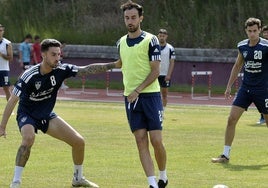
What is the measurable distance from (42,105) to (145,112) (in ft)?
4.95

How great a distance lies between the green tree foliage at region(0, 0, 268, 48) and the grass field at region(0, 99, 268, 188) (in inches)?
601

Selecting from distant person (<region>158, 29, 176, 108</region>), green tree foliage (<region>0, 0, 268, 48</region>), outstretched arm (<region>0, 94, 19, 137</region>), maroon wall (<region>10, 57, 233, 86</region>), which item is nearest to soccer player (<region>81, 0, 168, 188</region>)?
outstretched arm (<region>0, 94, 19, 137</region>)

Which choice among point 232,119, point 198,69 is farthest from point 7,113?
point 198,69

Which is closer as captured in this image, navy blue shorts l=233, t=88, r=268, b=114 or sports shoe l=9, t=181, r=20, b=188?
sports shoe l=9, t=181, r=20, b=188

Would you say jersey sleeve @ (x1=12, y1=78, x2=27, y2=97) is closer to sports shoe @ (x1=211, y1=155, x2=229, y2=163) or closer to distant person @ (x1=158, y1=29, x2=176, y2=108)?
sports shoe @ (x1=211, y1=155, x2=229, y2=163)

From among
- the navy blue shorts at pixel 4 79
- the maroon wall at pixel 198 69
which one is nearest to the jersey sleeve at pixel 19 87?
the navy blue shorts at pixel 4 79

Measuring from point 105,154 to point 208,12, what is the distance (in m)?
25.0

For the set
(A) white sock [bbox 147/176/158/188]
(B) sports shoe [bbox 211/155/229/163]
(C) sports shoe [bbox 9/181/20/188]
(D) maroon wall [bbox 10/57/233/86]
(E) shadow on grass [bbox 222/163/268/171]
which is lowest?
(D) maroon wall [bbox 10/57/233/86]

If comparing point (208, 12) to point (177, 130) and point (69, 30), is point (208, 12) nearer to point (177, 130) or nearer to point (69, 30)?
point (69, 30)

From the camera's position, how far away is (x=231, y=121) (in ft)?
51.4

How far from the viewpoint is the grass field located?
43.3ft

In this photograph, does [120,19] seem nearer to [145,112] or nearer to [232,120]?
[232,120]

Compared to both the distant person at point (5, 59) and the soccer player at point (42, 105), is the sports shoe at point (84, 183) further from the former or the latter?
the distant person at point (5, 59)

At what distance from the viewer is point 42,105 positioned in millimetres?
12320
